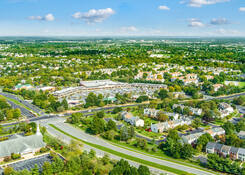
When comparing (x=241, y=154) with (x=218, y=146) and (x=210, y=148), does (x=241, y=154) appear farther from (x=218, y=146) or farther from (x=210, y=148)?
(x=210, y=148)

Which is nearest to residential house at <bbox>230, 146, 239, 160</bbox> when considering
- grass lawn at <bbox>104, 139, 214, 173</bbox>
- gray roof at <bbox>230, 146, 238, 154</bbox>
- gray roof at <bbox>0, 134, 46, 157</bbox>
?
gray roof at <bbox>230, 146, 238, 154</bbox>

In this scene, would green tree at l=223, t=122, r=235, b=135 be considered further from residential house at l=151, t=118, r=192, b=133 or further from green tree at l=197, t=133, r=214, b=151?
residential house at l=151, t=118, r=192, b=133

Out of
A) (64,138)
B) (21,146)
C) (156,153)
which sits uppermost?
(21,146)

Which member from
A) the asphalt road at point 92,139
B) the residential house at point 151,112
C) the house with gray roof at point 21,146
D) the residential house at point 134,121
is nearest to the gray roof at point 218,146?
the asphalt road at point 92,139

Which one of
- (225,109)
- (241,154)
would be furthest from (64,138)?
(225,109)

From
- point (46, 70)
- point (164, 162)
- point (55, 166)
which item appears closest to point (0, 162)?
point (55, 166)

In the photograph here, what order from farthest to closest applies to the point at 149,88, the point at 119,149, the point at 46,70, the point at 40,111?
the point at 46,70
the point at 149,88
the point at 40,111
the point at 119,149

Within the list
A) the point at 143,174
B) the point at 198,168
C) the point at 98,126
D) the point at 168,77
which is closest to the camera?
the point at 143,174

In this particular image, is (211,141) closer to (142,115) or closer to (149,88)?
(142,115)

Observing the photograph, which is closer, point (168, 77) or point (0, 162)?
point (0, 162)
